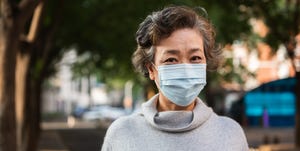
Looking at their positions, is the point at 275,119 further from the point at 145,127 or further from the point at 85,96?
the point at 85,96

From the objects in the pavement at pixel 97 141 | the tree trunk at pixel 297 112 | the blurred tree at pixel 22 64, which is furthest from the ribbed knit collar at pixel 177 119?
the tree trunk at pixel 297 112

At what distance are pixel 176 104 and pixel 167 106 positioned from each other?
2.4 inches

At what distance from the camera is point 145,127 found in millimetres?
2793

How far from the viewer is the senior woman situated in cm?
273

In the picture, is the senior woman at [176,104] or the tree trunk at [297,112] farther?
the tree trunk at [297,112]

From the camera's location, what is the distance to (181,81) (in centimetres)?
289

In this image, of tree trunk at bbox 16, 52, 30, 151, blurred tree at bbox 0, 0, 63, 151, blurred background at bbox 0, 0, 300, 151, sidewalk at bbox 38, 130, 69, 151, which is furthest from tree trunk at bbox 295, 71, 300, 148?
tree trunk at bbox 16, 52, 30, 151

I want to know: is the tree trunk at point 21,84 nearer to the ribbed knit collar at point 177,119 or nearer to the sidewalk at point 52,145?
the sidewalk at point 52,145

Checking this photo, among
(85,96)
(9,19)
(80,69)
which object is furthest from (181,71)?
(85,96)

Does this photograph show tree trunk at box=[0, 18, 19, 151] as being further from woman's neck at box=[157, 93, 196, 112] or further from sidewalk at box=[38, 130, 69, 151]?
sidewalk at box=[38, 130, 69, 151]

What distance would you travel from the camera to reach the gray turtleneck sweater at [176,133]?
2717 mm

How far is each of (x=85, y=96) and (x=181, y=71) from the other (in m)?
110

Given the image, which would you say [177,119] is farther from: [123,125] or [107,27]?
[107,27]

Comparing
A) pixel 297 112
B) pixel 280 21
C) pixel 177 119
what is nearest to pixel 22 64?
pixel 280 21
